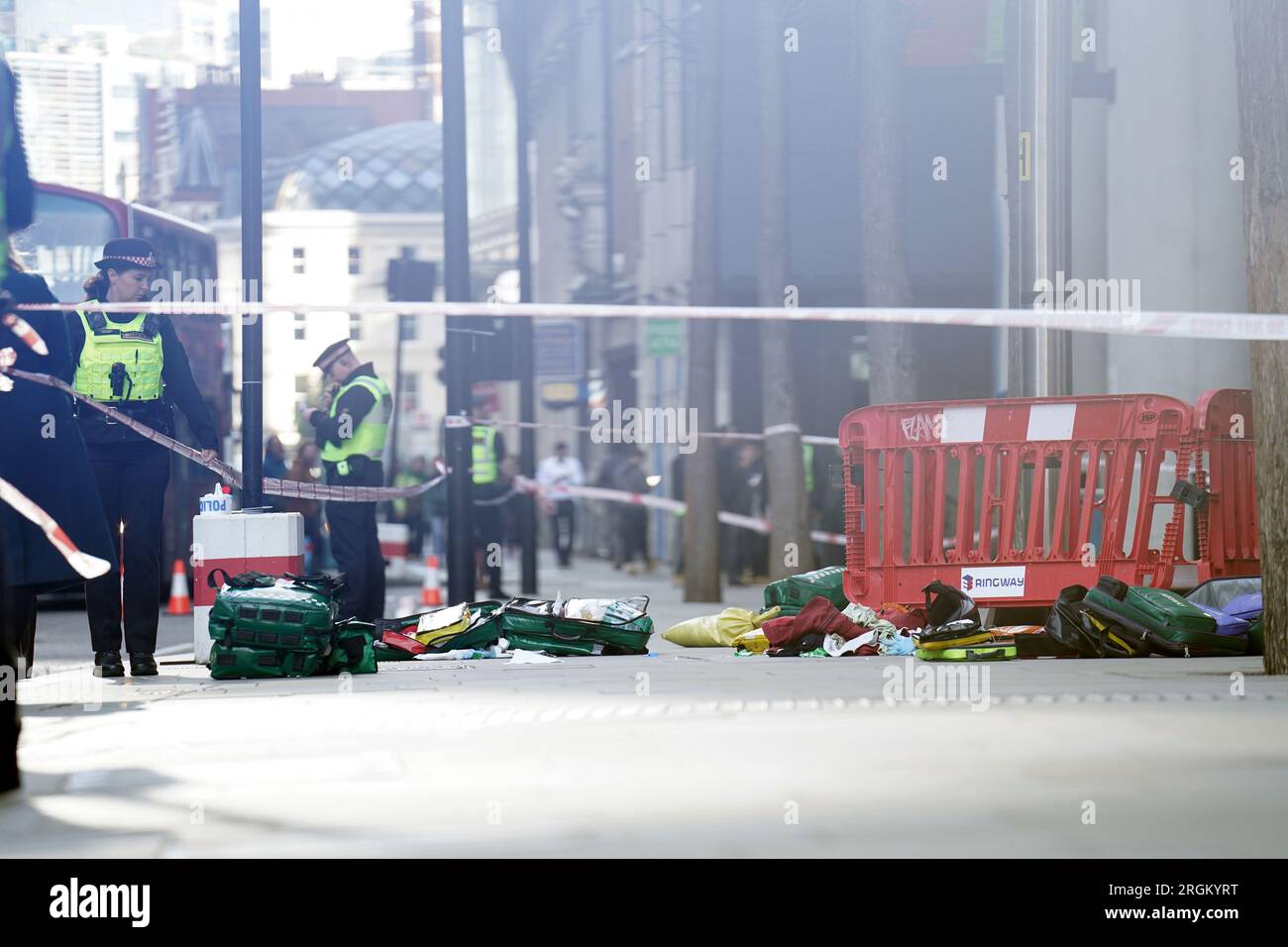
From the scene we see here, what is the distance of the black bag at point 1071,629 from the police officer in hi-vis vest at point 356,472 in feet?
12.7

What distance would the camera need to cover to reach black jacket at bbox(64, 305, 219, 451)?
9.43m

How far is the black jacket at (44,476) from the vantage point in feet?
23.2

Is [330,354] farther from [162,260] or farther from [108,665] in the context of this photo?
[162,260]

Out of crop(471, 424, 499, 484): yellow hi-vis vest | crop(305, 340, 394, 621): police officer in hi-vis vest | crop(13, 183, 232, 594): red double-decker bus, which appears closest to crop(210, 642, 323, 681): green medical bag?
crop(305, 340, 394, 621): police officer in hi-vis vest

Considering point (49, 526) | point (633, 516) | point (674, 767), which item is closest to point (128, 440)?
point (49, 526)

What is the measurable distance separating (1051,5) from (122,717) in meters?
7.00

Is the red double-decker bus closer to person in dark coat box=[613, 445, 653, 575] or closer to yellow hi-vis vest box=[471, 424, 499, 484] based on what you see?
yellow hi-vis vest box=[471, 424, 499, 484]

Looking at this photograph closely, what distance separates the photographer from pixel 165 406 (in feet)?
31.8

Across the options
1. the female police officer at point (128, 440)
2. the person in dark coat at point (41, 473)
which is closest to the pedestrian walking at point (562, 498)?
the female police officer at point (128, 440)

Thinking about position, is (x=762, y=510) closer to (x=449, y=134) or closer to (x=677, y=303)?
(x=677, y=303)

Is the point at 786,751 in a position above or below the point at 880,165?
below

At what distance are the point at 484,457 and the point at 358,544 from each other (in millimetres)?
11483

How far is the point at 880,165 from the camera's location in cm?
1623
